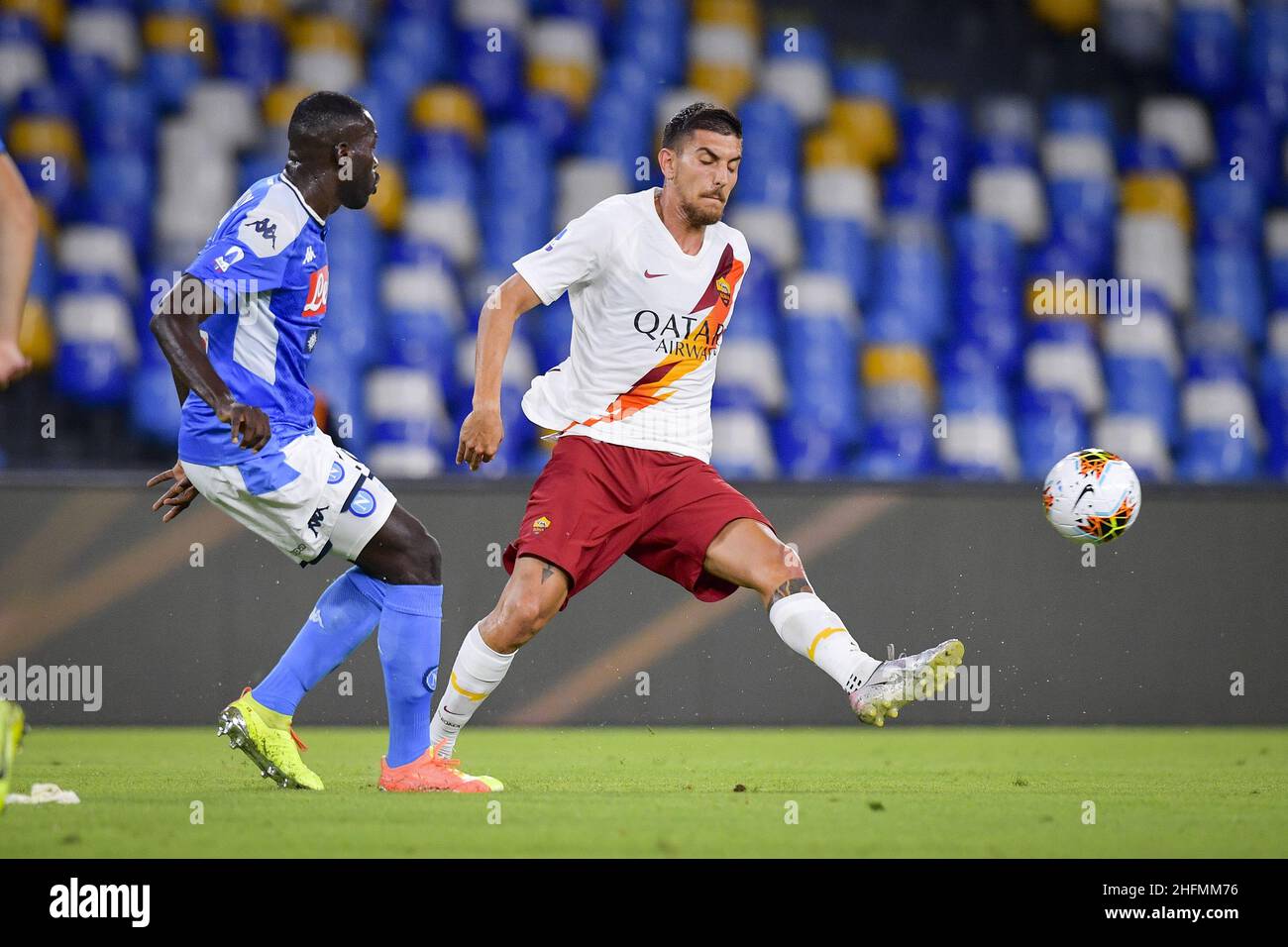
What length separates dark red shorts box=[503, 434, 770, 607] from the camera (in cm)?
517

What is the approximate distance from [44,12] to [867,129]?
4.96m

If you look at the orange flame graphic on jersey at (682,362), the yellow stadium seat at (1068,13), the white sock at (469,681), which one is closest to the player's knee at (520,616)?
the white sock at (469,681)

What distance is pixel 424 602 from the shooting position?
5.06 m

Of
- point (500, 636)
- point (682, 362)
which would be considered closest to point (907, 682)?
point (500, 636)

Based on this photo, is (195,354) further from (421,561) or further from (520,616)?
(520,616)

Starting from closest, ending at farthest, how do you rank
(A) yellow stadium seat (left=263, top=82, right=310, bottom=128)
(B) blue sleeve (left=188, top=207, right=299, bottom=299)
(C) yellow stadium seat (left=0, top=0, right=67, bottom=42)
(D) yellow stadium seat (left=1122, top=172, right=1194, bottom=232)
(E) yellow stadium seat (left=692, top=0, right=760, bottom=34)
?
1. (B) blue sleeve (left=188, top=207, right=299, bottom=299)
2. (C) yellow stadium seat (left=0, top=0, right=67, bottom=42)
3. (A) yellow stadium seat (left=263, top=82, right=310, bottom=128)
4. (D) yellow stadium seat (left=1122, top=172, right=1194, bottom=232)
5. (E) yellow stadium seat (left=692, top=0, right=760, bottom=34)

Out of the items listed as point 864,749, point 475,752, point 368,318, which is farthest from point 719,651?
point 368,318

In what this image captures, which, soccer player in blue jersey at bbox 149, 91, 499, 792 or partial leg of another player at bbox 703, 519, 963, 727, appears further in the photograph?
soccer player in blue jersey at bbox 149, 91, 499, 792

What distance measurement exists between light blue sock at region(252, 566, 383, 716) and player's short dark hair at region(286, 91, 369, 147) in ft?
4.24

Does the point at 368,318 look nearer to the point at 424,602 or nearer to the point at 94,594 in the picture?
the point at 94,594

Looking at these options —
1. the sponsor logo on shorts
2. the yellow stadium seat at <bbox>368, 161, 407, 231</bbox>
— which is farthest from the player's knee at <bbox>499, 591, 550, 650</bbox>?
the yellow stadium seat at <bbox>368, 161, 407, 231</bbox>

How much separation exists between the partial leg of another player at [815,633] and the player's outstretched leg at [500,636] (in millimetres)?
508

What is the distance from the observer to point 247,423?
15.2 ft

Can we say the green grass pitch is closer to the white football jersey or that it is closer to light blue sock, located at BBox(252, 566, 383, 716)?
light blue sock, located at BBox(252, 566, 383, 716)
